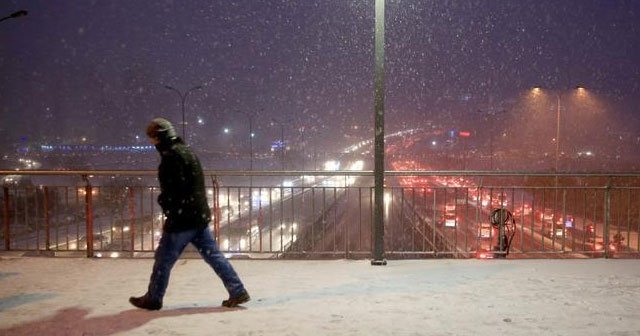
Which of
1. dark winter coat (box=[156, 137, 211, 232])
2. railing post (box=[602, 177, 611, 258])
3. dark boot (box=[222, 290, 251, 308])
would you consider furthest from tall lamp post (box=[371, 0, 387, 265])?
railing post (box=[602, 177, 611, 258])

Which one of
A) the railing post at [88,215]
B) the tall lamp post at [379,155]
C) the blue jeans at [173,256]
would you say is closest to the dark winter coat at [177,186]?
the blue jeans at [173,256]

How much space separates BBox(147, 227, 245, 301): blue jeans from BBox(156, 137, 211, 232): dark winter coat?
0.33 feet

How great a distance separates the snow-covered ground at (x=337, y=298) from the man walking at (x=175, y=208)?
0.29 m

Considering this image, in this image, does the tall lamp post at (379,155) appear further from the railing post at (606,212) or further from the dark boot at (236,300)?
the railing post at (606,212)

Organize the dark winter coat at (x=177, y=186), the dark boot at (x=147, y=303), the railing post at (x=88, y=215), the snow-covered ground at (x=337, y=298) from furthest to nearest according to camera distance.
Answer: the railing post at (x=88, y=215)
the dark boot at (x=147, y=303)
the dark winter coat at (x=177, y=186)
the snow-covered ground at (x=337, y=298)

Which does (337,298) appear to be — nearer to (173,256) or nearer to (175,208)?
(173,256)

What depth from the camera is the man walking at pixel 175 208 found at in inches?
184

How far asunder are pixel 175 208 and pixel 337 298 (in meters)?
1.97

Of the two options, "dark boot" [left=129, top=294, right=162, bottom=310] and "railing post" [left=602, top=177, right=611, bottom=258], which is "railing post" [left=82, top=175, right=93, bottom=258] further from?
"railing post" [left=602, top=177, right=611, bottom=258]

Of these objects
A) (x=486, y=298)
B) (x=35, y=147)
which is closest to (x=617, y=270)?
(x=486, y=298)

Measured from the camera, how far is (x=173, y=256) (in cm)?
477

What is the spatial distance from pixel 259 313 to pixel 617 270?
4894mm

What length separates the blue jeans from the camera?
4754 mm

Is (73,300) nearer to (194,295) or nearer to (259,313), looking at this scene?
(194,295)
